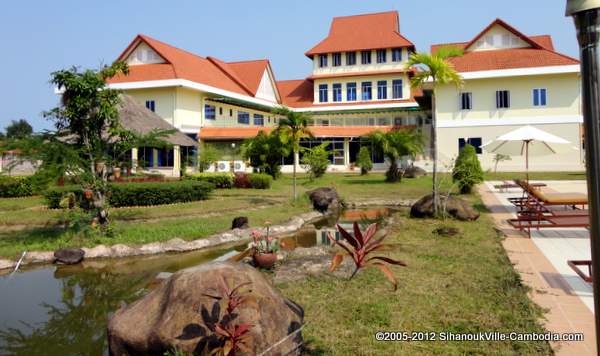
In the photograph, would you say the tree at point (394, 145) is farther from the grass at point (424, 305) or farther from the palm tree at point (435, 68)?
the grass at point (424, 305)

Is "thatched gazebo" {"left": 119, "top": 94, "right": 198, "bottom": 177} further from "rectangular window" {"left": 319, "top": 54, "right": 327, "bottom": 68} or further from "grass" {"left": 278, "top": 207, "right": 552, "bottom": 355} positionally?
"rectangular window" {"left": 319, "top": 54, "right": 327, "bottom": 68}

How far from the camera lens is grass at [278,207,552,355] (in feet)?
13.2

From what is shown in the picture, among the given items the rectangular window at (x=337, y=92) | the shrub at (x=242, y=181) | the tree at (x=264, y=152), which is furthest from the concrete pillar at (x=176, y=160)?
the rectangular window at (x=337, y=92)

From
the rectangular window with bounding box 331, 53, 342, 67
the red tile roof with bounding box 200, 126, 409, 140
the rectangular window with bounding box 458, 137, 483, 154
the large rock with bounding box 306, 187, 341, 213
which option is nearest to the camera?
the large rock with bounding box 306, 187, 341, 213

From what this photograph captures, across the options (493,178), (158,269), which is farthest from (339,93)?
(158,269)

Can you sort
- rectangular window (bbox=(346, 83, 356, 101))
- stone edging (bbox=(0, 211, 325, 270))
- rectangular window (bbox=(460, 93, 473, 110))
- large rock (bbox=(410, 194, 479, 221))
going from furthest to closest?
rectangular window (bbox=(346, 83, 356, 101)) → rectangular window (bbox=(460, 93, 473, 110)) → large rock (bbox=(410, 194, 479, 221)) → stone edging (bbox=(0, 211, 325, 270))

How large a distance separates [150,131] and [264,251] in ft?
16.3

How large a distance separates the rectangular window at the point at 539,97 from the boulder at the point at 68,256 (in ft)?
87.9

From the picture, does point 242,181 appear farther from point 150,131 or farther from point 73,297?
point 73,297

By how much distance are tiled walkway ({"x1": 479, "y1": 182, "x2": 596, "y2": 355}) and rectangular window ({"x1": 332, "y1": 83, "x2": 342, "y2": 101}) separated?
3034 centimetres

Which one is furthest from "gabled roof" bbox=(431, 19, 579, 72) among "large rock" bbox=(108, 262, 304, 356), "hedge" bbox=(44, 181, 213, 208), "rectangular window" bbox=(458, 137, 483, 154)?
"large rock" bbox=(108, 262, 304, 356)

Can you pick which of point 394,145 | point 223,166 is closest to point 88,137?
point 394,145

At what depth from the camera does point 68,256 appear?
846 centimetres

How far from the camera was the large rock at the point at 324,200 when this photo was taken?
48.1 ft
